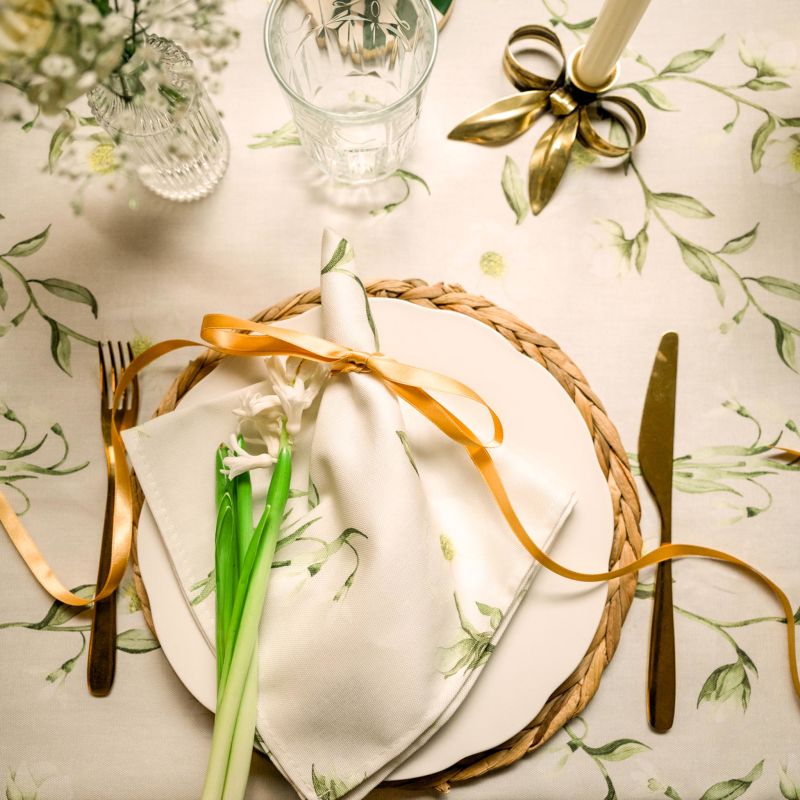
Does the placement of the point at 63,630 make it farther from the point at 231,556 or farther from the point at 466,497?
the point at 466,497

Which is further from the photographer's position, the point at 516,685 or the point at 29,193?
the point at 29,193

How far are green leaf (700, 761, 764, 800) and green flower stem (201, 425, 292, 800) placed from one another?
16.4 inches

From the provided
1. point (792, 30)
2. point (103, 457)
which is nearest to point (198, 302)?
point (103, 457)

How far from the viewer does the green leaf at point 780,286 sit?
0.68 m

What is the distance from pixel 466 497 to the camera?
597 mm

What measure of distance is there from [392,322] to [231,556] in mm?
257

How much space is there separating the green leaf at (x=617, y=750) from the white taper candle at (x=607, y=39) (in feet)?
2.09

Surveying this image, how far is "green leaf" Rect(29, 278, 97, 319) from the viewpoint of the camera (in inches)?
27.5

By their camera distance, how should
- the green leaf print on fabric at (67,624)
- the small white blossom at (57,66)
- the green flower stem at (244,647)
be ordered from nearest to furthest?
1. the small white blossom at (57,66)
2. the green flower stem at (244,647)
3. the green leaf print on fabric at (67,624)

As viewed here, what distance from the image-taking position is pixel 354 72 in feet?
2.25

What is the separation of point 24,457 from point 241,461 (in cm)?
27

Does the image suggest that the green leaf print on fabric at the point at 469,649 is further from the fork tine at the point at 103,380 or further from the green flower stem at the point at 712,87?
the green flower stem at the point at 712,87

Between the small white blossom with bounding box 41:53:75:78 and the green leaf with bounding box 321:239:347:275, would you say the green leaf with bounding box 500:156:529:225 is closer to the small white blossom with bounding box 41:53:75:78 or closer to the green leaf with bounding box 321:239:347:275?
the green leaf with bounding box 321:239:347:275

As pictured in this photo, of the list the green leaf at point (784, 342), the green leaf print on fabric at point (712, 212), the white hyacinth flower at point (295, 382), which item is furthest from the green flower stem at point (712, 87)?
the white hyacinth flower at point (295, 382)
